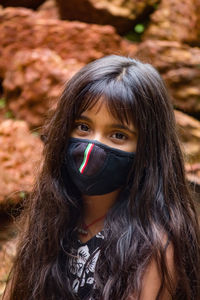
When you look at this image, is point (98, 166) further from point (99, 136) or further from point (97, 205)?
point (97, 205)

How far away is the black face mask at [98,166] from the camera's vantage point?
1.65 meters

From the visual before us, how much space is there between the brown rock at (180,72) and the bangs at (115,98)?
232 centimetres

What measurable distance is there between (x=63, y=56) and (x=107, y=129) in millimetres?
3042

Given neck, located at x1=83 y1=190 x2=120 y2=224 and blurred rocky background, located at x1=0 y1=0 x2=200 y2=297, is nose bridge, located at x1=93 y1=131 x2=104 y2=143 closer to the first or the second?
neck, located at x1=83 y1=190 x2=120 y2=224

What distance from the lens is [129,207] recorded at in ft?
5.64

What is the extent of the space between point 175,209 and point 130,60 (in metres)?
0.74

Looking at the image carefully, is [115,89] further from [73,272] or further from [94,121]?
[73,272]

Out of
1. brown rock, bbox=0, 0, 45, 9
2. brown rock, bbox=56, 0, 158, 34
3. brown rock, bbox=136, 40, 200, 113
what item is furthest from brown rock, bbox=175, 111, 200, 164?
brown rock, bbox=0, 0, 45, 9

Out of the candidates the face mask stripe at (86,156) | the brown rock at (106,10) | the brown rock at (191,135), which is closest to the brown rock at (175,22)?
the brown rock at (106,10)

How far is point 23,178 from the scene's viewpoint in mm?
3389

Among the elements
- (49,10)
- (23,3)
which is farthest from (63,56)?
(23,3)

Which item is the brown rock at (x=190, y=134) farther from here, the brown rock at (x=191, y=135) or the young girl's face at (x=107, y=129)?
the young girl's face at (x=107, y=129)

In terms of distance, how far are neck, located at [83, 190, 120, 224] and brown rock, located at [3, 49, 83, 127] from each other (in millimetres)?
2080

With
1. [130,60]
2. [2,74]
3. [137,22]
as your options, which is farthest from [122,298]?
[137,22]
